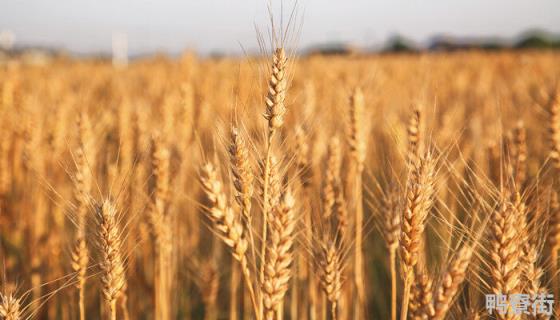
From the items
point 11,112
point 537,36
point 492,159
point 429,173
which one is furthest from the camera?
point 537,36

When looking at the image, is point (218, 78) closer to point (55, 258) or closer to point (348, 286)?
point (55, 258)

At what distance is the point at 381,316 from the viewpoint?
292 centimetres

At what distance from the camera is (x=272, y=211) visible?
133 centimetres

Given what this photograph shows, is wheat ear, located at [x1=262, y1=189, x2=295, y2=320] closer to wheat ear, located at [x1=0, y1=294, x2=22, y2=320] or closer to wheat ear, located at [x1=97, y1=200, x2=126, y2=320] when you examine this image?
wheat ear, located at [x1=97, y1=200, x2=126, y2=320]

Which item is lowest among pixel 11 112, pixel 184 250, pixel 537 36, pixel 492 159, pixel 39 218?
pixel 184 250

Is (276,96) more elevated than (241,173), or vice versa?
(276,96)

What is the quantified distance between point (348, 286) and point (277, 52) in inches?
60.8

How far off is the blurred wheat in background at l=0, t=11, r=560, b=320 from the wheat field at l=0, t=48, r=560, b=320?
0.4 inches

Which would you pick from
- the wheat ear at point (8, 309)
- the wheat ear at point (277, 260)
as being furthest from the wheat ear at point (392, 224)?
the wheat ear at point (8, 309)

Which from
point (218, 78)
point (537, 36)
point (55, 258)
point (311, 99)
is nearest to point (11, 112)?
point (55, 258)

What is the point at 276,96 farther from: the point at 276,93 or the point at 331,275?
the point at 331,275

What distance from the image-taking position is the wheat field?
132 centimetres

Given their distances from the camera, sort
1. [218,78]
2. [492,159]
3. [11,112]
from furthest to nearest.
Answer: [218,78] → [11,112] → [492,159]

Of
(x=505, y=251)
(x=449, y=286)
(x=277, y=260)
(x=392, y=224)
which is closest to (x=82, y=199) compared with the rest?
(x=277, y=260)
